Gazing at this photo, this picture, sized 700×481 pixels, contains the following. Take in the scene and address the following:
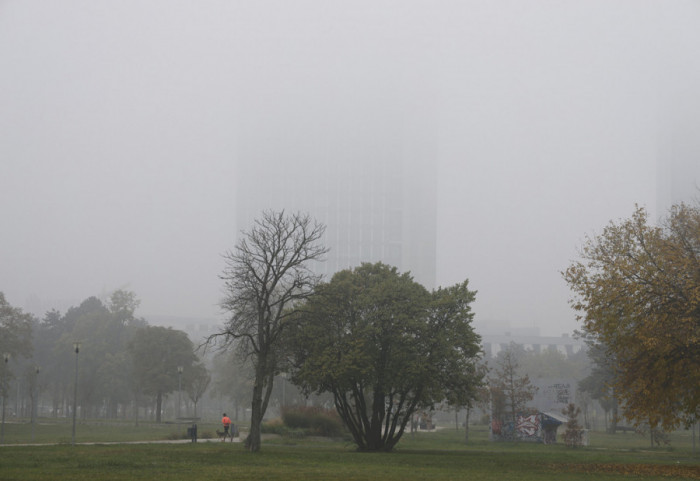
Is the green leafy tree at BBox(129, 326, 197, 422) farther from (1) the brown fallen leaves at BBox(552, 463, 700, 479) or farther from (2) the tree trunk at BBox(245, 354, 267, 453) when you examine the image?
(1) the brown fallen leaves at BBox(552, 463, 700, 479)

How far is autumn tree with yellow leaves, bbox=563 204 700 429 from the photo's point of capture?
2639cm

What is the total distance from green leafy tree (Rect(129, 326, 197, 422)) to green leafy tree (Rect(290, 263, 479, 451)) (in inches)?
1841

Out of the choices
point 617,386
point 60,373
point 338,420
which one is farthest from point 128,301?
point 617,386

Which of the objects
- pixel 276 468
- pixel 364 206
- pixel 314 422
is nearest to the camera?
pixel 276 468

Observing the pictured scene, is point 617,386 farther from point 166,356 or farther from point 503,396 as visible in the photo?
point 166,356

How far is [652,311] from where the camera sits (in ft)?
89.2

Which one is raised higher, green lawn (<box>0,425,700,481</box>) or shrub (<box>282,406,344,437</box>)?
green lawn (<box>0,425,700,481</box>)

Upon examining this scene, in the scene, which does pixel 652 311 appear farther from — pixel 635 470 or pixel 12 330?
pixel 12 330

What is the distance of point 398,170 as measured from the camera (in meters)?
194

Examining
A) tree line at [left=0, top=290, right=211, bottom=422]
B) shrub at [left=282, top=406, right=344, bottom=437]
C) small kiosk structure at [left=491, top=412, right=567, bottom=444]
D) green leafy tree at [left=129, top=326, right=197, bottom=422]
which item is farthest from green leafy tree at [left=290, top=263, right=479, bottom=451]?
green leafy tree at [left=129, top=326, right=197, bottom=422]

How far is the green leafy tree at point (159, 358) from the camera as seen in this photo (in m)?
80.8

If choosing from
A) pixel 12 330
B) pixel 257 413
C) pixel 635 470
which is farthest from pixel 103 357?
pixel 635 470

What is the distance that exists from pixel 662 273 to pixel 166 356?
218ft

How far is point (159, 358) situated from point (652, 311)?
6618cm
